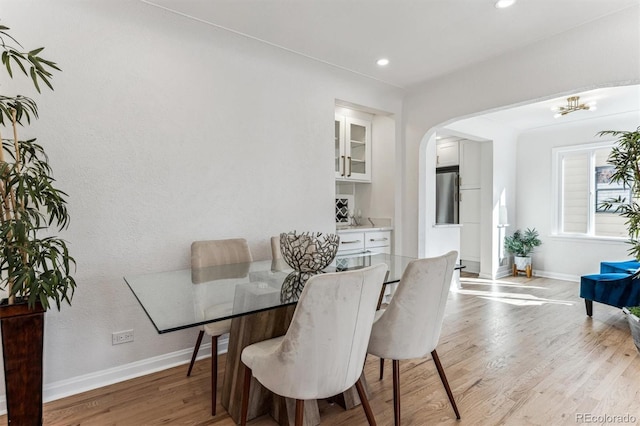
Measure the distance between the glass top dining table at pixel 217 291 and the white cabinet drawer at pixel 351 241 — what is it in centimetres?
110

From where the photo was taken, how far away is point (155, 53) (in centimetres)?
247

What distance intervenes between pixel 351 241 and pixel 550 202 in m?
4.02

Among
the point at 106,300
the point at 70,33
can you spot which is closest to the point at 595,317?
the point at 106,300

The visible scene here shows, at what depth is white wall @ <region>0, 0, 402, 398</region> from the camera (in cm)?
217

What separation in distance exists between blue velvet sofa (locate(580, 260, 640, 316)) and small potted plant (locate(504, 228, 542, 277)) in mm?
1838

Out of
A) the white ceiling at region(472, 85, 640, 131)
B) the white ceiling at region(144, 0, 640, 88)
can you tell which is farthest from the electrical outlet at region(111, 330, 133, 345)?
the white ceiling at region(472, 85, 640, 131)

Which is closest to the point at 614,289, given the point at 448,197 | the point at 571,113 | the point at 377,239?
the point at 377,239

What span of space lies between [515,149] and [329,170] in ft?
13.9

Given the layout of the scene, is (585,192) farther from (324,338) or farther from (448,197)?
(324,338)

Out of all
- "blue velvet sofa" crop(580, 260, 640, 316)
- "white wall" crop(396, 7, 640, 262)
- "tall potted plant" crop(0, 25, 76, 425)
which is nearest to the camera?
"tall potted plant" crop(0, 25, 76, 425)

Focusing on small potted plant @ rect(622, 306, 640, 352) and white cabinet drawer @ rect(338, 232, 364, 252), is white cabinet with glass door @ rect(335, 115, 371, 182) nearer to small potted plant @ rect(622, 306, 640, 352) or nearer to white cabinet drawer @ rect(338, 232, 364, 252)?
white cabinet drawer @ rect(338, 232, 364, 252)

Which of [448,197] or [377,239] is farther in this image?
[448,197]

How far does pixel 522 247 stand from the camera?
5676 mm

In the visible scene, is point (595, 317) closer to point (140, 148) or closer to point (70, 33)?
point (140, 148)
